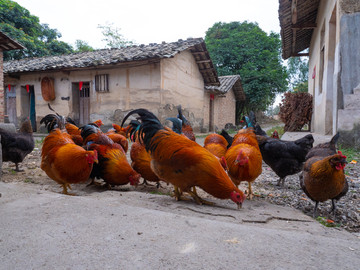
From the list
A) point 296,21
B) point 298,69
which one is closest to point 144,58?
point 296,21

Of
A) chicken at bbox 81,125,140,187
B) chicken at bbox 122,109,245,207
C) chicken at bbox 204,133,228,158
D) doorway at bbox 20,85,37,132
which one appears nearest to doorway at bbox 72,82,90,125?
doorway at bbox 20,85,37,132

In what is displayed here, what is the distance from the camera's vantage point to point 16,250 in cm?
157

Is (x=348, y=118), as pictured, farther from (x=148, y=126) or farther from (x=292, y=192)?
(x=148, y=126)

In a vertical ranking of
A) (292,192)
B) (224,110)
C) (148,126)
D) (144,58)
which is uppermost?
(144,58)

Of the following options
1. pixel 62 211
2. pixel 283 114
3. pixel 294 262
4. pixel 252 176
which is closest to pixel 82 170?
pixel 62 211

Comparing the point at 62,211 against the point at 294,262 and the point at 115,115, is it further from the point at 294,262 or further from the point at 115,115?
the point at 115,115

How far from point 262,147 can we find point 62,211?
12.1 ft

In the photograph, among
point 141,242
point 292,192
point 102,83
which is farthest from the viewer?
point 102,83

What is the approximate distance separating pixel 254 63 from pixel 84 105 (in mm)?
17047

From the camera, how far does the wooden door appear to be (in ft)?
46.7

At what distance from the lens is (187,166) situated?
305 cm

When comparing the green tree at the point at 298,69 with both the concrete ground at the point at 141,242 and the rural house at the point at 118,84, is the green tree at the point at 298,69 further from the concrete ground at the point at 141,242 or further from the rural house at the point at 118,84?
the concrete ground at the point at 141,242

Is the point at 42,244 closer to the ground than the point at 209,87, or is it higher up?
closer to the ground

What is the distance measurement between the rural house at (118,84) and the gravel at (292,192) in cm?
713
